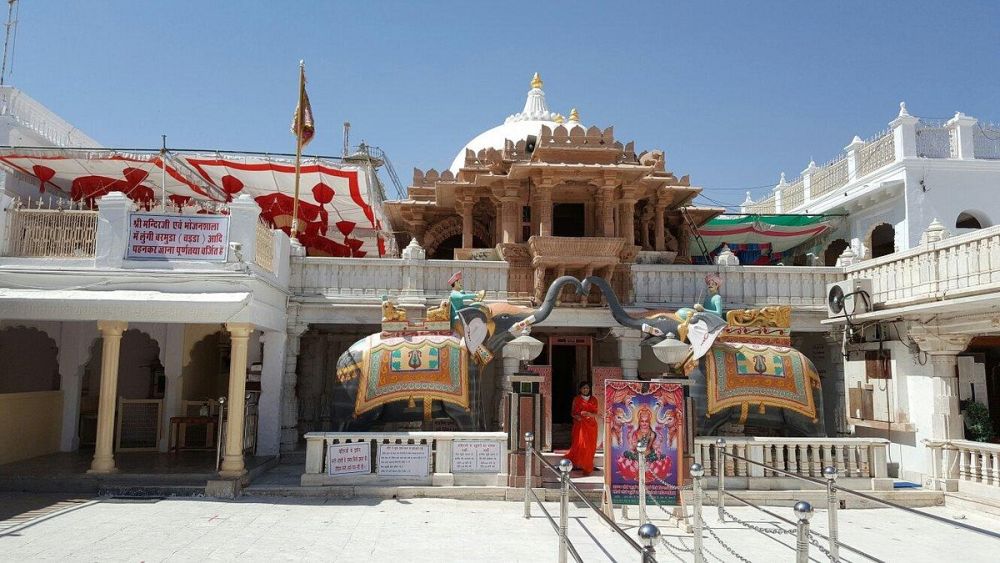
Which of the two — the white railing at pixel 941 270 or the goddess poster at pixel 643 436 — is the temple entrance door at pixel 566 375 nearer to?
the white railing at pixel 941 270

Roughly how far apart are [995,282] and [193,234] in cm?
1206

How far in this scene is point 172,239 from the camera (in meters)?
10.9

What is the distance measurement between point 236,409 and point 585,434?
5.63m

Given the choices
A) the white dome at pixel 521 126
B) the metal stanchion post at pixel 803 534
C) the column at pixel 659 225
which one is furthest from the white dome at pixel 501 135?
the metal stanchion post at pixel 803 534

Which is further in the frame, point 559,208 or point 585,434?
point 559,208

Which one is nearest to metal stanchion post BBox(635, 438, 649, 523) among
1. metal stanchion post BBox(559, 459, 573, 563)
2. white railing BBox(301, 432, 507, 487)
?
metal stanchion post BBox(559, 459, 573, 563)

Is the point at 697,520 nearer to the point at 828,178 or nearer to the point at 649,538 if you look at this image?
the point at 649,538

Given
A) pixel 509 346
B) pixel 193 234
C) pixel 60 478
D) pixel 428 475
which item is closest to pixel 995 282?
pixel 509 346

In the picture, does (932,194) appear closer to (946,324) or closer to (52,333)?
(946,324)

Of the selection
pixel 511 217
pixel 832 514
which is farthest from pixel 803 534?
pixel 511 217

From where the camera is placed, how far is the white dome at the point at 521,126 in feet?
69.5

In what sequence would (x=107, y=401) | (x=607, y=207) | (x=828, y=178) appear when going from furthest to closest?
(x=828, y=178), (x=607, y=207), (x=107, y=401)

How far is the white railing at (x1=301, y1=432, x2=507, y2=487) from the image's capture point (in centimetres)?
1035

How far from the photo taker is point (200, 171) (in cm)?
1830
